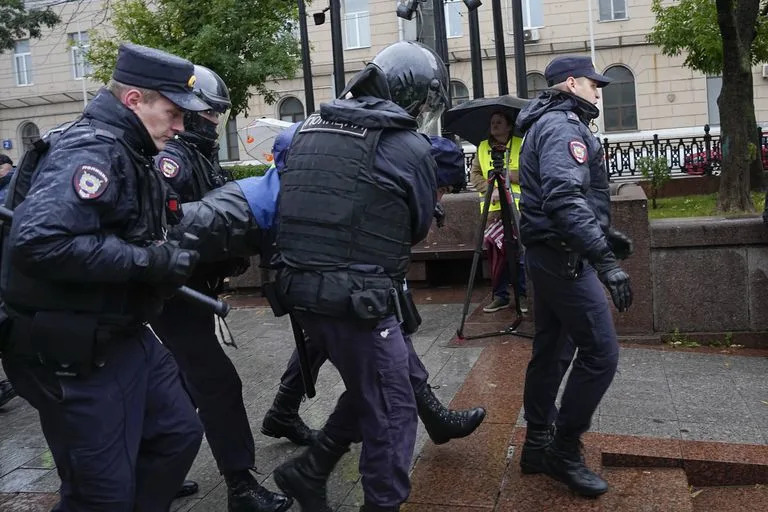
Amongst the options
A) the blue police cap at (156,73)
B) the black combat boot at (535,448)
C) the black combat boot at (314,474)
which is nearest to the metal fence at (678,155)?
the black combat boot at (535,448)

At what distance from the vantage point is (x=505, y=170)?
6969 millimetres

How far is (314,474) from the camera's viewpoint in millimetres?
3707

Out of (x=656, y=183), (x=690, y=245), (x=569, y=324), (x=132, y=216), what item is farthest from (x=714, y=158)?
(x=132, y=216)

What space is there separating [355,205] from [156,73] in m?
0.83

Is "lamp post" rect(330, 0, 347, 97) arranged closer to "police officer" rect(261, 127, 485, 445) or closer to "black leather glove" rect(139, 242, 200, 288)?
"police officer" rect(261, 127, 485, 445)

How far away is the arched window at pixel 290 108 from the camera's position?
36.3 metres

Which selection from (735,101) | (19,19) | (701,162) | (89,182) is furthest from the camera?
(19,19)

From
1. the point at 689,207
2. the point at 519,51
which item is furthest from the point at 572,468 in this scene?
the point at 689,207

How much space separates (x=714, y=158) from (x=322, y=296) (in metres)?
17.5

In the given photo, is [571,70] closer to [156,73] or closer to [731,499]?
[156,73]

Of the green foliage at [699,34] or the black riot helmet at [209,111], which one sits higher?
the green foliage at [699,34]

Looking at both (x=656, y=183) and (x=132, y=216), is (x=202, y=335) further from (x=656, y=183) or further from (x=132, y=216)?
(x=656, y=183)

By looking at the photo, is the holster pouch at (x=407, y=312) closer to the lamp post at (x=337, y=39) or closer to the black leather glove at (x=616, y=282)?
the black leather glove at (x=616, y=282)

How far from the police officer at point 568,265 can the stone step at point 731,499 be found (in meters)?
0.65
